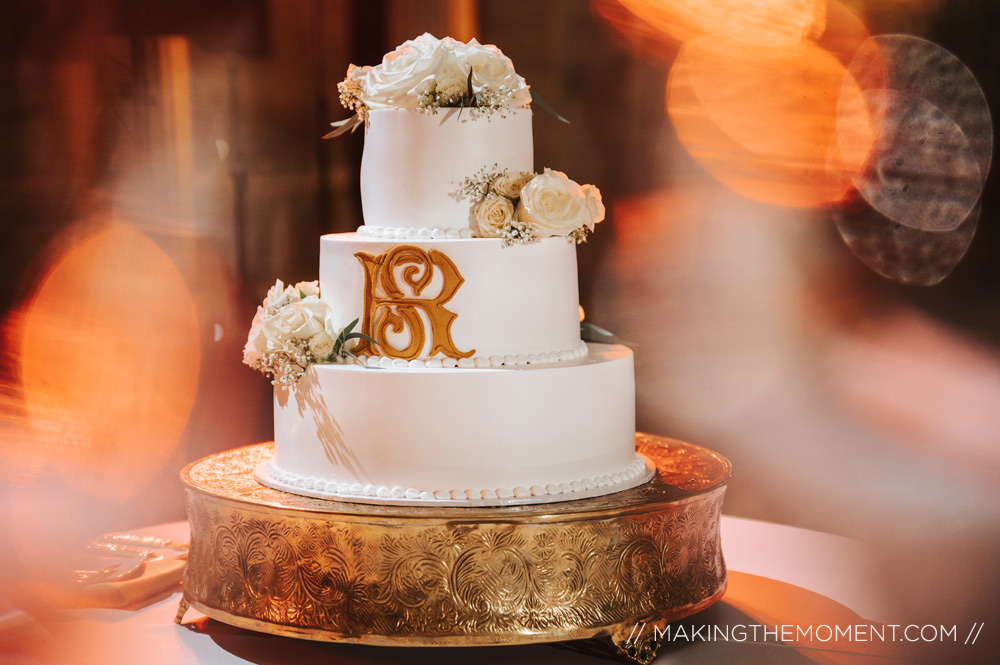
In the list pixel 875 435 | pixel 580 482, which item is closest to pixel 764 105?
pixel 875 435

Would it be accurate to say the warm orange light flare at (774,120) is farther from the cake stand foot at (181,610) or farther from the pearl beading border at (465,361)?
the cake stand foot at (181,610)

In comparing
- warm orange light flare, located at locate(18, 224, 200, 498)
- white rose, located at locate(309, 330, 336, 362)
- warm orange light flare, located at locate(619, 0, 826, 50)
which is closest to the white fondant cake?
white rose, located at locate(309, 330, 336, 362)

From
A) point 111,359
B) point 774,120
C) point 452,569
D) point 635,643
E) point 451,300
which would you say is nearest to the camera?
point 452,569

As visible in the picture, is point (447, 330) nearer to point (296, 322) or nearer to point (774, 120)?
point (296, 322)

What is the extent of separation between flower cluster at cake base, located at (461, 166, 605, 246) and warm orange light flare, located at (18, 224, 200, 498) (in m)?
2.35

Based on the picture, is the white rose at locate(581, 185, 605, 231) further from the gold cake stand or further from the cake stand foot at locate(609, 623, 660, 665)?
the cake stand foot at locate(609, 623, 660, 665)

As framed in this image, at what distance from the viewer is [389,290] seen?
3484mm

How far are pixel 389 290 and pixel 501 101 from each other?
0.75 m

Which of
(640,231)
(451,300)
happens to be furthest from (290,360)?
(640,231)

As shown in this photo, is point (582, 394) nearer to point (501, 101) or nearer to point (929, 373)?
point (501, 101)

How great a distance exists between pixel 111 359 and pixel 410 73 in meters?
2.52

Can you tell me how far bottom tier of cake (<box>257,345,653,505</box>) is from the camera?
3.37 metres

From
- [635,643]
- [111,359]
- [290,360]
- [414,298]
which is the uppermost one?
[414,298]

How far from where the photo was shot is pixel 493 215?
348 cm
